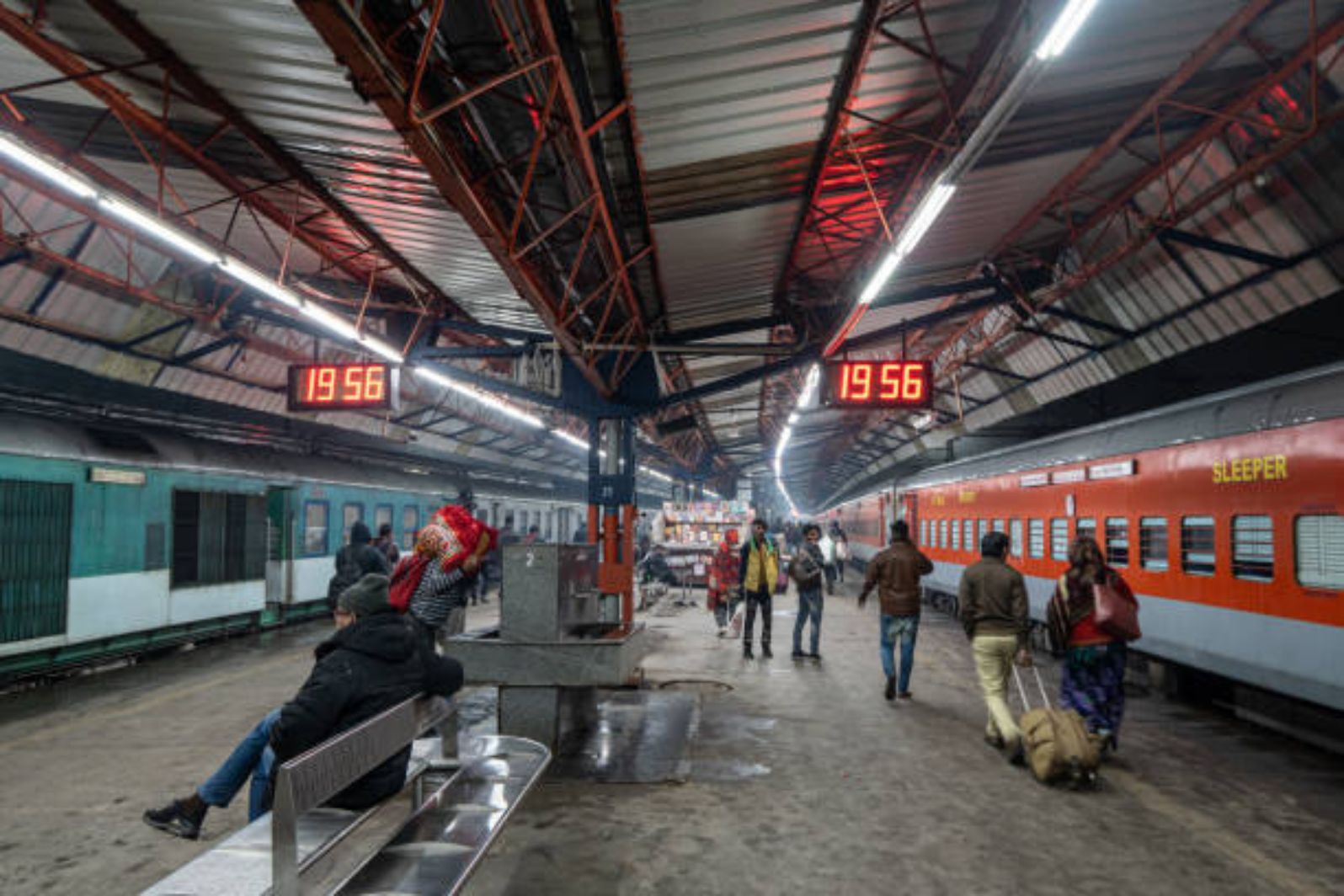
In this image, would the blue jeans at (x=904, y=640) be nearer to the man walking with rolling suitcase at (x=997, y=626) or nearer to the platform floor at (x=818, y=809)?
the platform floor at (x=818, y=809)

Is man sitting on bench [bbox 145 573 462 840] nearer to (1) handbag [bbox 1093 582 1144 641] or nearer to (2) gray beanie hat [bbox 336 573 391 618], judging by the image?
(2) gray beanie hat [bbox 336 573 391 618]

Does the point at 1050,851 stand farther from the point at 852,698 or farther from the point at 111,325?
the point at 111,325

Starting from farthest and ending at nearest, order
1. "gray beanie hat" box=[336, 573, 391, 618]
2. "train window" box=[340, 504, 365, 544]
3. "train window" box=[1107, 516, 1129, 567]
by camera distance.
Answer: "train window" box=[340, 504, 365, 544]
"train window" box=[1107, 516, 1129, 567]
"gray beanie hat" box=[336, 573, 391, 618]

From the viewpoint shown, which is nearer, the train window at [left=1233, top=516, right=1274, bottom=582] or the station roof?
the station roof

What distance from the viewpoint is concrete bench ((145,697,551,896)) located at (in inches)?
104

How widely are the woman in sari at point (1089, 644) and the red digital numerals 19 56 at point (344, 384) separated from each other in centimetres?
890

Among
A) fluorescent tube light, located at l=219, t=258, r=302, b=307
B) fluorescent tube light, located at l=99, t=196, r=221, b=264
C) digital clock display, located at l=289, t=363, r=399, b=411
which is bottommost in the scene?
digital clock display, located at l=289, t=363, r=399, b=411

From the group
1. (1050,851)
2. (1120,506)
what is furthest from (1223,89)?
(1050,851)

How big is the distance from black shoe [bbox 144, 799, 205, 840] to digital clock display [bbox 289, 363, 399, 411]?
25.5 feet

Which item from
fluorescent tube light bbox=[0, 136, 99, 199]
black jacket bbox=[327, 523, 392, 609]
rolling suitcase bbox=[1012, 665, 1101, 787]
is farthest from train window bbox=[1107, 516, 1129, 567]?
fluorescent tube light bbox=[0, 136, 99, 199]

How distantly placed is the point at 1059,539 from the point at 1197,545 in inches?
141

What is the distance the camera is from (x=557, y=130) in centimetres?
630

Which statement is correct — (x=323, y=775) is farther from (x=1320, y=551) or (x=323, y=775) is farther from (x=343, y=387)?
(x=343, y=387)

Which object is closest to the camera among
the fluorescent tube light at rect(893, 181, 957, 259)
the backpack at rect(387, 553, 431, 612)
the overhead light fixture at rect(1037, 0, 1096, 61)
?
the overhead light fixture at rect(1037, 0, 1096, 61)
